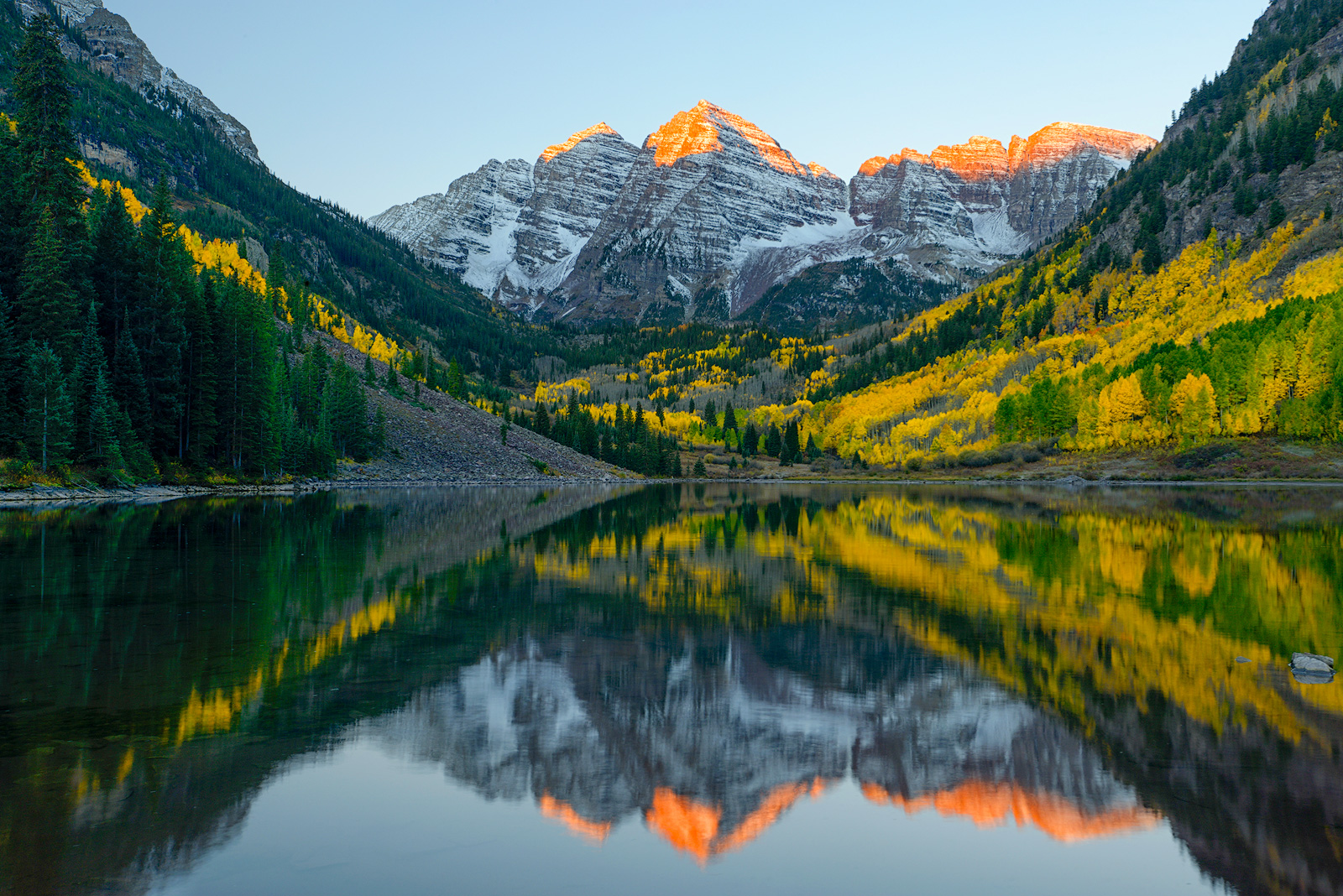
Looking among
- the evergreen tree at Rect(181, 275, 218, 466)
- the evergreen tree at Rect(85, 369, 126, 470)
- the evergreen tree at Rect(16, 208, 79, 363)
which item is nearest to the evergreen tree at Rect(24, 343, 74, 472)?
the evergreen tree at Rect(85, 369, 126, 470)

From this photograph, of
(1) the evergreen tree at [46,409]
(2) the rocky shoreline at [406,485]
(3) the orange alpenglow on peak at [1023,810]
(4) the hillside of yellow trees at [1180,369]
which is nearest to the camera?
(3) the orange alpenglow on peak at [1023,810]

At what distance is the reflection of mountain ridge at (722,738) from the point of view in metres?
10.1

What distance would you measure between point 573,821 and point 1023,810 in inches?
205

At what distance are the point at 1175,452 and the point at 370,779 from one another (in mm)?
131498

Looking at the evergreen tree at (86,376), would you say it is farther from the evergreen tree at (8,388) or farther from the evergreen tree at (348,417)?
the evergreen tree at (348,417)

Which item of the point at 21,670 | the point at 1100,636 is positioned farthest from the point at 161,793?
the point at 1100,636

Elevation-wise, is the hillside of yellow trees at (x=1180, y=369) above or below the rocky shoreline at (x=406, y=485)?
above

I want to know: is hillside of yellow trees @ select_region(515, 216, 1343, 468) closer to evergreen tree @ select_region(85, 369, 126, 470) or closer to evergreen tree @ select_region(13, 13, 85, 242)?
evergreen tree @ select_region(13, 13, 85, 242)

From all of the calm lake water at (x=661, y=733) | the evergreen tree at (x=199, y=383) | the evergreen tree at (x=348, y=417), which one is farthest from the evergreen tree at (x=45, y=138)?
the calm lake water at (x=661, y=733)

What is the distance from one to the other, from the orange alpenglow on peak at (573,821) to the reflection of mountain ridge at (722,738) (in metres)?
0.05

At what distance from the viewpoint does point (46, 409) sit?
188 ft

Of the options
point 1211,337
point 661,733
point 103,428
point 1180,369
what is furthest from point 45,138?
point 1211,337

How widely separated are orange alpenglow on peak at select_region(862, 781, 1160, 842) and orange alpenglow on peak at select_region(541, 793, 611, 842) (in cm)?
330

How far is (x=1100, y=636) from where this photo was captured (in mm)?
18266
